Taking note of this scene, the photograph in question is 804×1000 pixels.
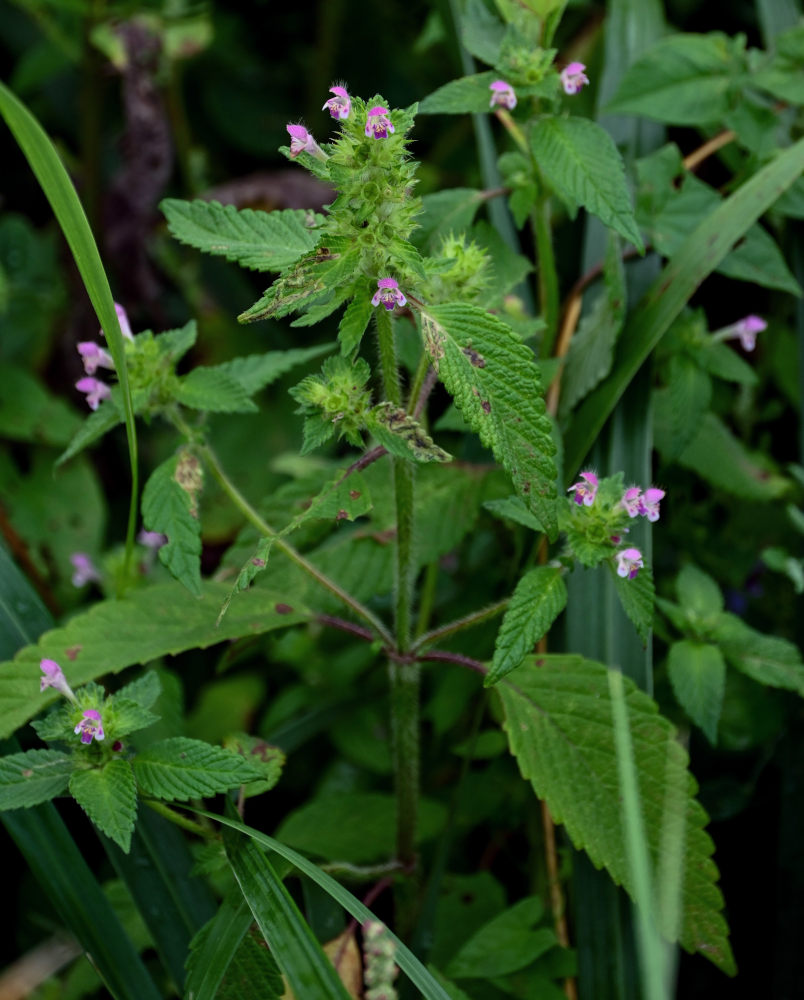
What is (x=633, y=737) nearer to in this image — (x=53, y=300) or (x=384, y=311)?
(x=384, y=311)

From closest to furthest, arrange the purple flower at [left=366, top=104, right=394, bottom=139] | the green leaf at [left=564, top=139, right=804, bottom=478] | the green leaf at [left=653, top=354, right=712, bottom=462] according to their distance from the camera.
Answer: the purple flower at [left=366, top=104, right=394, bottom=139] → the green leaf at [left=564, top=139, right=804, bottom=478] → the green leaf at [left=653, top=354, right=712, bottom=462]

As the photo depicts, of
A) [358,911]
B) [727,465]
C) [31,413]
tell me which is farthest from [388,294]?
[31,413]

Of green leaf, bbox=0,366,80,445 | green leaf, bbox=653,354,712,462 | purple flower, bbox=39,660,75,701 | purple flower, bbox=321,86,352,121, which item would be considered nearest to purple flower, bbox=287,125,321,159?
purple flower, bbox=321,86,352,121

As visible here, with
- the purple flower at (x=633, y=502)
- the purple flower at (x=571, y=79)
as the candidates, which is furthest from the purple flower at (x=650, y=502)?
the purple flower at (x=571, y=79)

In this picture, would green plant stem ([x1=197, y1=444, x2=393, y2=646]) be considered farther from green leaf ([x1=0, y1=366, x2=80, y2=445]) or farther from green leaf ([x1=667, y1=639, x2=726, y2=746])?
green leaf ([x1=0, y1=366, x2=80, y2=445])

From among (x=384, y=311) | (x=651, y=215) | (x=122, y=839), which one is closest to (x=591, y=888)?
(x=122, y=839)

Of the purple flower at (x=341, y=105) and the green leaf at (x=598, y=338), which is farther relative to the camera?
the green leaf at (x=598, y=338)

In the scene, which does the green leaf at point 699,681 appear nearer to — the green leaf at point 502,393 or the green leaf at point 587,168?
the green leaf at point 502,393
